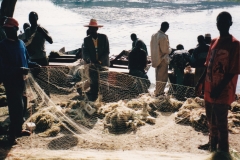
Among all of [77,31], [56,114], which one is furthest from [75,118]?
[77,31]

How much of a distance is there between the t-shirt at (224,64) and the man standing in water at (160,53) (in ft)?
10.7

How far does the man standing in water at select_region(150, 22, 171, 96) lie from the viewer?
7.43m

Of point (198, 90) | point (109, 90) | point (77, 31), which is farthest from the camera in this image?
point (77, 31)

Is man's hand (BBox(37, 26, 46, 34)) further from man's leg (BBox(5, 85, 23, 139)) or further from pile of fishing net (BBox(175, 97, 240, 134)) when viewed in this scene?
pile of fishing net (BBox(175, 97, 240, 134))

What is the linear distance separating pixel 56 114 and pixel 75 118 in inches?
14.3

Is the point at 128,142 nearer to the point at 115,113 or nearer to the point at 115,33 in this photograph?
the point at 115,113

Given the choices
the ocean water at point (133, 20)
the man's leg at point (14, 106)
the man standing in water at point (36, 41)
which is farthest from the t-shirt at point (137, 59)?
the ocean water at point (133, 20)

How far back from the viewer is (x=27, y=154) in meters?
4.07

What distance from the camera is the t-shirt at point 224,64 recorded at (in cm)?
375

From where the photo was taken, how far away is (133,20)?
32.3 m

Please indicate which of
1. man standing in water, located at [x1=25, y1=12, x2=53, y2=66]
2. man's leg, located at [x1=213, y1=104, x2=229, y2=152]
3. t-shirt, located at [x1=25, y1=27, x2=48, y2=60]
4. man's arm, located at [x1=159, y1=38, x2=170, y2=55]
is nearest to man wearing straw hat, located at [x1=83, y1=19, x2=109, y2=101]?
man standing in water, located at [x1=25, y1=12, x2=53, y2=66]

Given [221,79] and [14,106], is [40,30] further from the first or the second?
[221,79]

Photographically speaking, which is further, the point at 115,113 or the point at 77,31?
the point at 77,31

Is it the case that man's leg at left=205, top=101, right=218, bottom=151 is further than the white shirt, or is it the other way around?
the white shirt
